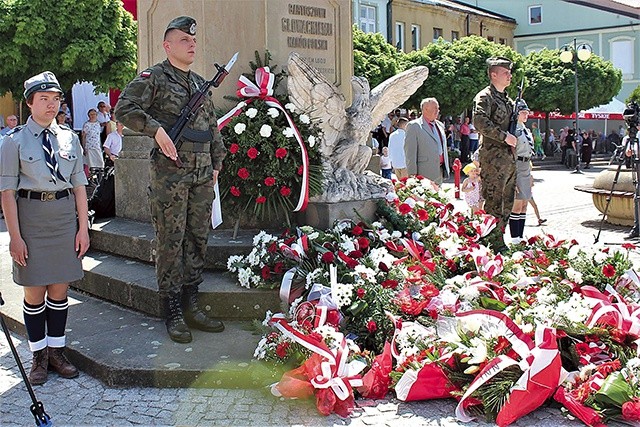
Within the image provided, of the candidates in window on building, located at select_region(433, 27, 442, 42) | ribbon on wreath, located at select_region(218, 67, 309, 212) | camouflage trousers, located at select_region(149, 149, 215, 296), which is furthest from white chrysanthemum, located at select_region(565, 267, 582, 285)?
window on building, located at select_region(433, 27, 442, 42)

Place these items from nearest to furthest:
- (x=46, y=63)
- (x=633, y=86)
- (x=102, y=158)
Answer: (x=102, y=158) < (x=46, y=63) < (x=633, y=86)

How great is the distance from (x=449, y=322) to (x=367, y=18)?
33.6 m

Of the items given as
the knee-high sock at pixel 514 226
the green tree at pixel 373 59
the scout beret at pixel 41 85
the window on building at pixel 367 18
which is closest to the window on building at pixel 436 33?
the window on building at pixel 367 18

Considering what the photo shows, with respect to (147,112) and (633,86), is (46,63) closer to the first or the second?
(147,112)

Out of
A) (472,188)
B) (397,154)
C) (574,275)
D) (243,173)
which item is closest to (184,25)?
(243,173)

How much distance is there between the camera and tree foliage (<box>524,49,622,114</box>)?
36500 millimetres

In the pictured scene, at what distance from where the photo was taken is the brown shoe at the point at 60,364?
15.5 feet

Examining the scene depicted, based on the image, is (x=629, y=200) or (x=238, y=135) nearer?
(x=238, y=135)

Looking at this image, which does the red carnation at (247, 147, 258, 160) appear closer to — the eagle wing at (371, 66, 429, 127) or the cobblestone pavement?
the eagle wing at (371, 66, 429, 127)

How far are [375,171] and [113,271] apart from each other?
3071 millimetres

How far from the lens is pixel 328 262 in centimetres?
544

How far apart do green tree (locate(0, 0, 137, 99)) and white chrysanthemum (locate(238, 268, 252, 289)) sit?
15183mm

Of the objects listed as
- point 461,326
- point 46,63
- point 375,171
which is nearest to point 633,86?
point 46,63

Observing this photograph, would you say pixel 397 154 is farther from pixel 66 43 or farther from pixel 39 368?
pixel 66 43
